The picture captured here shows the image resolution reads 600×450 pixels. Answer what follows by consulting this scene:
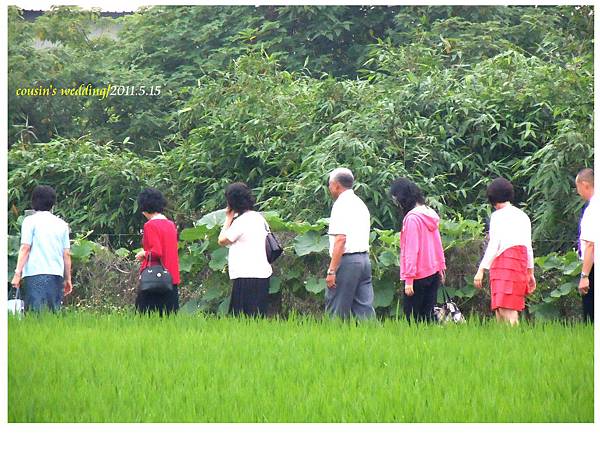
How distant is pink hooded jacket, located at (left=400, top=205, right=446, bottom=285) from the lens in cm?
789

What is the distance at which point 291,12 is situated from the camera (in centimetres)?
1553

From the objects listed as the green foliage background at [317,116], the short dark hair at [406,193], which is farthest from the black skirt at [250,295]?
the green foliage background at [317,116]

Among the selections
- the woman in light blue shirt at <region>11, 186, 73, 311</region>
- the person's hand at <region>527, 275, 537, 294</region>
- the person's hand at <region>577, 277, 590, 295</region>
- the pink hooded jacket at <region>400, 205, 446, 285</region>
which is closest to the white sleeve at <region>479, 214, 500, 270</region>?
the person's hand at <region>527, 275, 537, 294</region>

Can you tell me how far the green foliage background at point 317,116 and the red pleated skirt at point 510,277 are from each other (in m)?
2.73

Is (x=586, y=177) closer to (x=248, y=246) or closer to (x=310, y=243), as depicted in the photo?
(x=248, y=246)

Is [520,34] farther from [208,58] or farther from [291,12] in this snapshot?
[208,58]

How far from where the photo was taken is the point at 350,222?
25.9 ft

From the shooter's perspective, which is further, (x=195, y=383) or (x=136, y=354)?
(x=136, y=354)

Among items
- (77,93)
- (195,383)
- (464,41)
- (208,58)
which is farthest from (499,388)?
(208,58)

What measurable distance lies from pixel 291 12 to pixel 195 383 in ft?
34.0

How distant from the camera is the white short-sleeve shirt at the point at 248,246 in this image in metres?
7.87

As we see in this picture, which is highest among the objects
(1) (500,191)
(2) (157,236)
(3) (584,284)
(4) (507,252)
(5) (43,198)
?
(5) (43,198)

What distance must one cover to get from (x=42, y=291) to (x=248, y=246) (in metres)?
1.59

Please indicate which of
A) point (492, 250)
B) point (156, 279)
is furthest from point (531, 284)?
point (156, 279)
